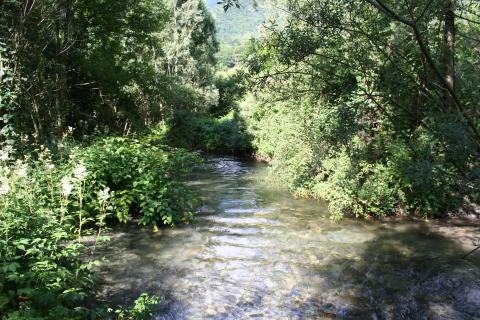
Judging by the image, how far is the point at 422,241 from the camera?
9180 mm

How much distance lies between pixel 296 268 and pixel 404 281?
1.89m

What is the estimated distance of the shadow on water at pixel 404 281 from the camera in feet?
20.3

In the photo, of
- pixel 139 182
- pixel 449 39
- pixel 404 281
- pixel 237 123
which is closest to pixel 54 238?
pixel 139 182

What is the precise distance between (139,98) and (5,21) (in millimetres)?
16036

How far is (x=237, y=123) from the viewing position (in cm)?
2853

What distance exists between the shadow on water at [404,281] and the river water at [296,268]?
17mm

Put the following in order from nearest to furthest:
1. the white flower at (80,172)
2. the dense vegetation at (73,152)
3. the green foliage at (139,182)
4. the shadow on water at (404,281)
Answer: the dense vegetation at (73,152) → the white flower at (80,172) → the shadow on water at (404,281) → the green foliage at (139,182)

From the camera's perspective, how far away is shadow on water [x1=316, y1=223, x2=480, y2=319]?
620 cm

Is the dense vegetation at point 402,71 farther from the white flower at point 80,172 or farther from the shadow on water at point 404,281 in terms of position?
the white flower at point 80,172

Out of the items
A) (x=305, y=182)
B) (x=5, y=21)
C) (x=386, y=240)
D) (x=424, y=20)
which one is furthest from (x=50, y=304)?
(x=305, y=182)

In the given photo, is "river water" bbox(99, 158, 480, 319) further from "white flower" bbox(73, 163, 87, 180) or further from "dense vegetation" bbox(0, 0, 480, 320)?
"white flower" bbox(73, 163, 87, 180)

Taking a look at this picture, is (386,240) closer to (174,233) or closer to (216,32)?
(174,233)

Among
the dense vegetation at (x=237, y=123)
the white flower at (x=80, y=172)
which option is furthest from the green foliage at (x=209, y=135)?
the white flower at (x=80, y=172)

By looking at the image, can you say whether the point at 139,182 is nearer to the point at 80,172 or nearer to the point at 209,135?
the point at 80,172
